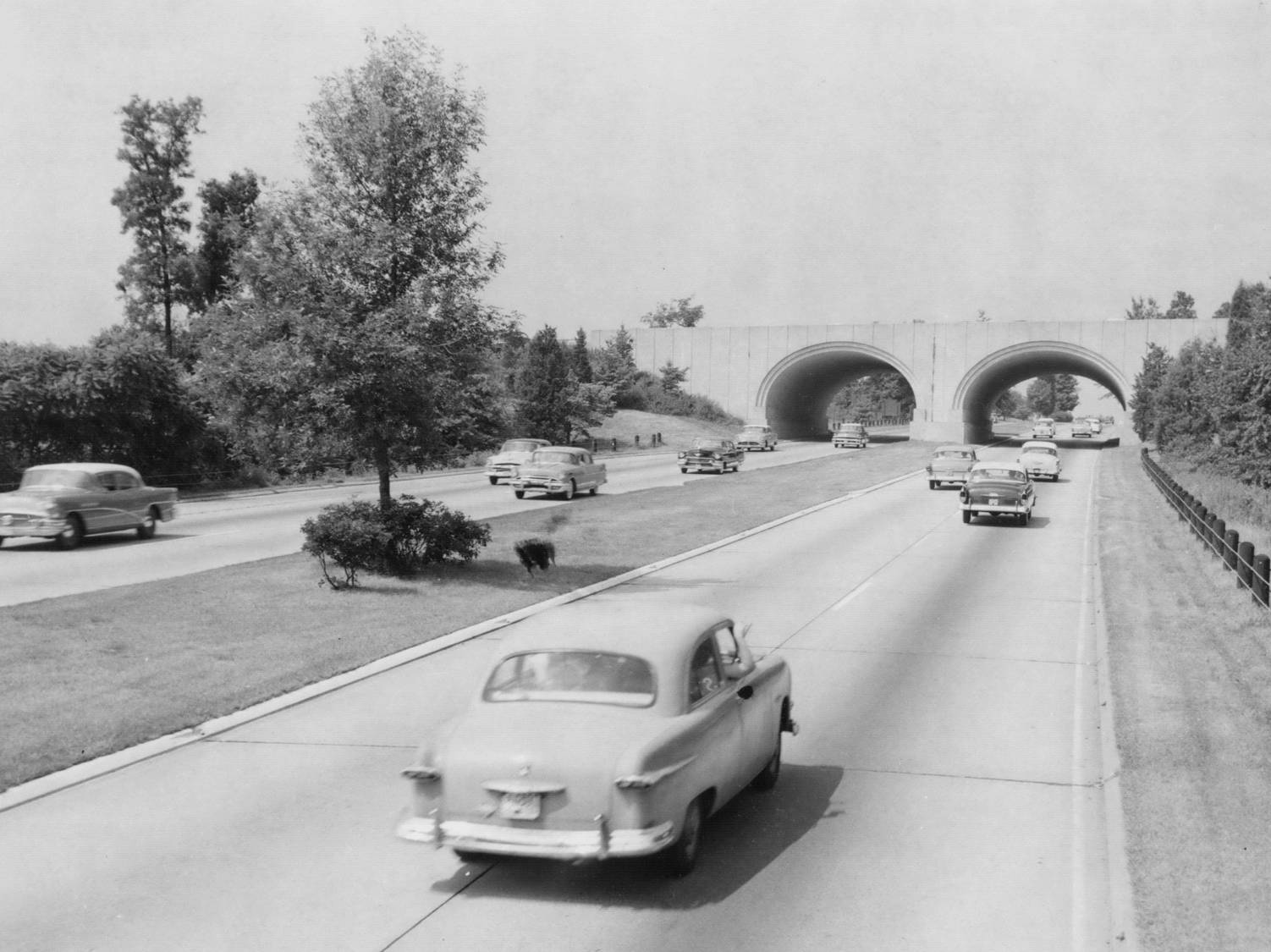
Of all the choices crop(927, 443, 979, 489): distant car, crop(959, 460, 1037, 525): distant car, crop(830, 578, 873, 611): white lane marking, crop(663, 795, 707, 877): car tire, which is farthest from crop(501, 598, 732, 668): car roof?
crop(927, 443, 979, 489): distant car

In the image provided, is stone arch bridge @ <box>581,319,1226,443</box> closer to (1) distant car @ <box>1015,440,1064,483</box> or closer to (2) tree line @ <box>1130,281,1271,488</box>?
(2) tree line @ <box>1130,281,1271,488</box>

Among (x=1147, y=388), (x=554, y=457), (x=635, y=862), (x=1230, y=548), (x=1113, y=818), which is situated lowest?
(x=1113, y=818)

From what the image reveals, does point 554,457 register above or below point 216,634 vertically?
above

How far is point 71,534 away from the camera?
82.0ft

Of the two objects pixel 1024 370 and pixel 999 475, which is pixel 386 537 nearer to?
pixel 999 475

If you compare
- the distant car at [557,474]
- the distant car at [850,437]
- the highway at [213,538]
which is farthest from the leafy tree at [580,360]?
the distant car at [557,474]

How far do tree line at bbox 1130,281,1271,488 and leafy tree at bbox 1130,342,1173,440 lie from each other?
0.22 feet

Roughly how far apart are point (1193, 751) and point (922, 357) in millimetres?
80007

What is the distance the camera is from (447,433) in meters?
20.1

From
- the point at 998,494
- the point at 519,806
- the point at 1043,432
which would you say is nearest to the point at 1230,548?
the point at 998,494

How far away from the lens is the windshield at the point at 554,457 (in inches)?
1542

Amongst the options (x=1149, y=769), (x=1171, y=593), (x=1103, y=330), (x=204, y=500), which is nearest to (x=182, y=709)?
(x=1149, y=769)

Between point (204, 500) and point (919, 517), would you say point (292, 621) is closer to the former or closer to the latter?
point (919, 517)

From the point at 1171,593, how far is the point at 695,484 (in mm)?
25816
